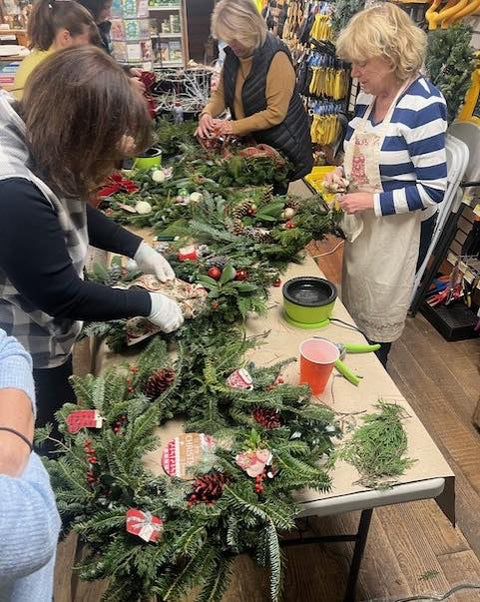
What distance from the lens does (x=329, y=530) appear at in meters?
1.92

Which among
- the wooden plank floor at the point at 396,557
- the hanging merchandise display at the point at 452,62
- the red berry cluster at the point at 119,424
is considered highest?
the hanging merchandise display at the point at 452,62

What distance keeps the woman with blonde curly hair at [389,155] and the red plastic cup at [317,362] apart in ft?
2.41

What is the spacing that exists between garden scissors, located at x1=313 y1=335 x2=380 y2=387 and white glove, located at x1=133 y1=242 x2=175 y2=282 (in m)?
0.59

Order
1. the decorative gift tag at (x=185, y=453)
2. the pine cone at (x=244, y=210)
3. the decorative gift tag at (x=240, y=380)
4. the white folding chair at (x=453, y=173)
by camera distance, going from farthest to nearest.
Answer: the white folding chair at (x=453, y=173), the pine cone at (x=244, y=210), the decorative gift tag at (x=240, y=380), the decorative gift tag at (x=185, y=453)

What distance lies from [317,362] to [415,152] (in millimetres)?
929

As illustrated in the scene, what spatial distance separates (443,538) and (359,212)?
4.46 feet

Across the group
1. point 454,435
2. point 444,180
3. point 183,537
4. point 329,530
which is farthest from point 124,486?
point 454,435

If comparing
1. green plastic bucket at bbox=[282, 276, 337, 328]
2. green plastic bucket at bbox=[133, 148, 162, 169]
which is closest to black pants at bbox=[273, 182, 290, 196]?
green plastic bucket at bbox=[133, 148, 162, 169]

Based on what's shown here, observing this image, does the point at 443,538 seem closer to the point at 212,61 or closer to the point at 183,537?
the point at 183,537

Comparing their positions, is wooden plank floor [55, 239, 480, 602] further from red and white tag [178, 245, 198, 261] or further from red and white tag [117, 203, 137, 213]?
red and white tag [117, 203, 137, 213]

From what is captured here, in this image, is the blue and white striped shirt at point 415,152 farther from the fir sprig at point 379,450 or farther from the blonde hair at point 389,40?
the fir sprig at point 379,450

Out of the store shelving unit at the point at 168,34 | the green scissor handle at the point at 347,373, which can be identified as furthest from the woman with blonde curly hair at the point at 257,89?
the store shelving unit at the point at 168,34

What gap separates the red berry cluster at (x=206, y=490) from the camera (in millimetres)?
949

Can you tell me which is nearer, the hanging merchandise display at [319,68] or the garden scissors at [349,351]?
the garden scissors at [349,351]
